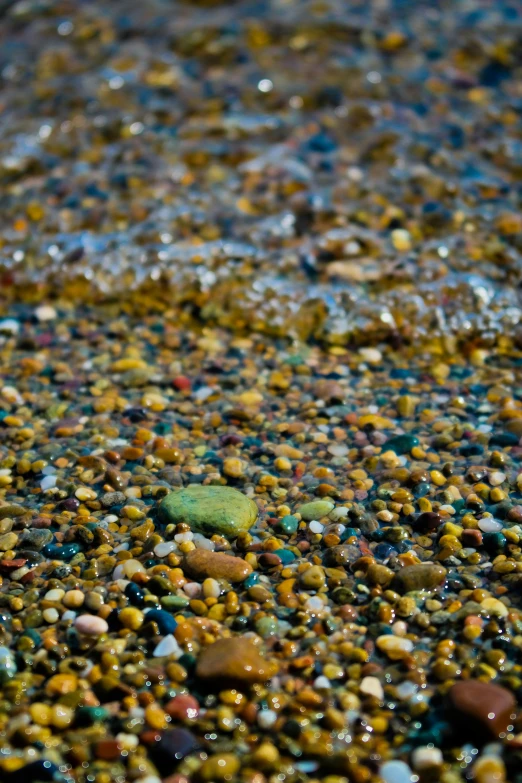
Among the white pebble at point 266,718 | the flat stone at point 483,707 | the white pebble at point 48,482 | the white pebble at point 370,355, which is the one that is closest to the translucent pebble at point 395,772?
the flat stone at point 483,707

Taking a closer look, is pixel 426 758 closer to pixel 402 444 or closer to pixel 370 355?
pixel 402 444

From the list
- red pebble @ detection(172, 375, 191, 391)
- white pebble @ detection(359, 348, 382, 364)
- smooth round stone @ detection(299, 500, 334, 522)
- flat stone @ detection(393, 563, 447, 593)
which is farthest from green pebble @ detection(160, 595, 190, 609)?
white pebble @ detection(359, 348, 382, 364)

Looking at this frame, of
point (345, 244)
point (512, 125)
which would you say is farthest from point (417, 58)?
point (345, 244)

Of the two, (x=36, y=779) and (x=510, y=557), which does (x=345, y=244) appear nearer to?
(x=510, y=557)

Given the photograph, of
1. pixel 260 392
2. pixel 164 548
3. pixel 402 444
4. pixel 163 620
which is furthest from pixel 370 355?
pixel 163 620

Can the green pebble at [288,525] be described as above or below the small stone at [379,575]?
below

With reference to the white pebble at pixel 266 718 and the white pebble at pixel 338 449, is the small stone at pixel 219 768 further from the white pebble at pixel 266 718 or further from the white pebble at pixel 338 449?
the white pebble at pixel 338 449
